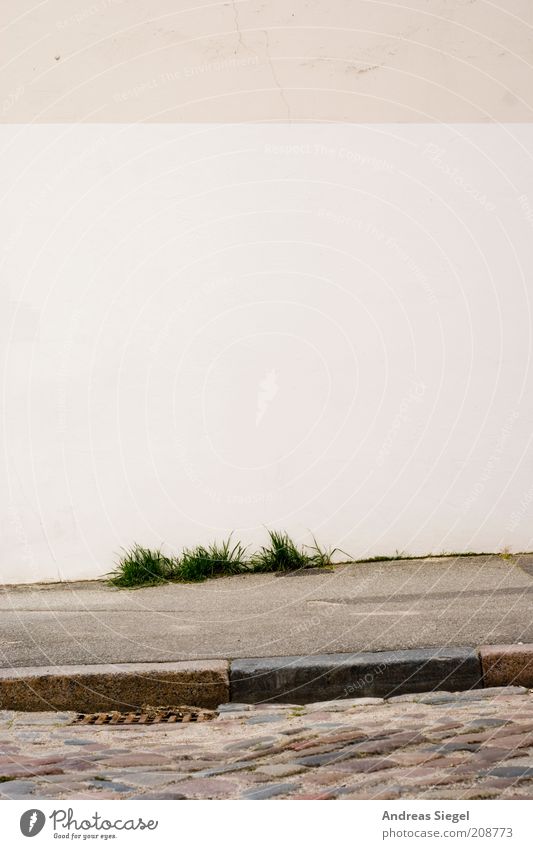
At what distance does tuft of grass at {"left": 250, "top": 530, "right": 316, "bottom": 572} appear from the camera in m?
7.18

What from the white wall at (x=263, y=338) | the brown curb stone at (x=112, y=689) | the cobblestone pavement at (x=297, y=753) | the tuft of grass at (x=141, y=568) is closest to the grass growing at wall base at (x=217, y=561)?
the tuft of grass at (x=141, y=568)

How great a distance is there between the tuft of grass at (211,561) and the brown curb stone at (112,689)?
249cm

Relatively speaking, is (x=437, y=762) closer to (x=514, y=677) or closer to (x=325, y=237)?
(x=514, y=677)

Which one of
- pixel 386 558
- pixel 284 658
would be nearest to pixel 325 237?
pixel 386 558

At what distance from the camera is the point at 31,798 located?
3.11 m

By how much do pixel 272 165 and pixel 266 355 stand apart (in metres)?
1.38

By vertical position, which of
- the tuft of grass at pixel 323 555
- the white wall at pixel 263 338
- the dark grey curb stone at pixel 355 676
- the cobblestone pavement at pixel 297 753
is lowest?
the cobblestone pavement at pixel 297 753

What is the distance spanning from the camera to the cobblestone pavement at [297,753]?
312 cm

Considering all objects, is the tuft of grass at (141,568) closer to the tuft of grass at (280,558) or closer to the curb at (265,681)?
the tuft of grass at (280,558)

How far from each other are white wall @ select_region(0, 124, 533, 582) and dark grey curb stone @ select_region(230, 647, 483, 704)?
8.99 ft

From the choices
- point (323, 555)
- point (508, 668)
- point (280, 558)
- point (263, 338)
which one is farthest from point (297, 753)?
point (263, 338)

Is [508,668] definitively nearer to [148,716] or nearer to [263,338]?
[148,716]

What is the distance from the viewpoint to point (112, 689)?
4.52 m

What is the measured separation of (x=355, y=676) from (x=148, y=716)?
0.93 m
